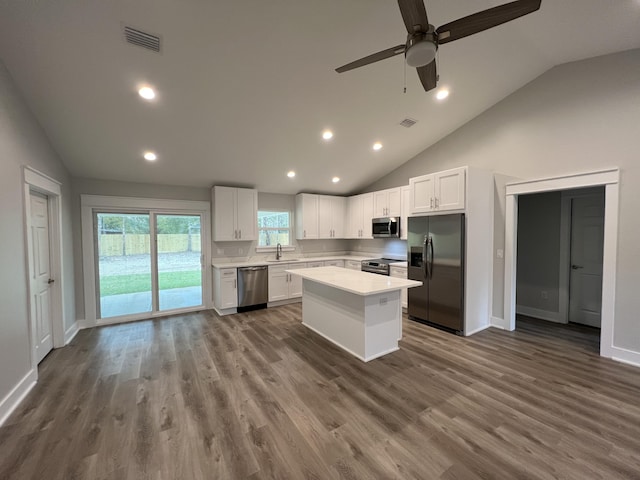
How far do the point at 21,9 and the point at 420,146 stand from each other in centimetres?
518

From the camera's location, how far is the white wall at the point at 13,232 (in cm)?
229

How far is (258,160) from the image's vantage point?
4.55 meters

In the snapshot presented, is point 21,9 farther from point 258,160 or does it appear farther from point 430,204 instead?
point 430,204

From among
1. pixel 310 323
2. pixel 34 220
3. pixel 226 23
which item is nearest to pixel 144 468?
pixel 310 323

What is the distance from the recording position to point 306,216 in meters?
6.09

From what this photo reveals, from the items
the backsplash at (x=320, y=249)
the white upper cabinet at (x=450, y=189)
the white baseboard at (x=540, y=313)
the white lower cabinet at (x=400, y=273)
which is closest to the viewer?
the white upper cabinet at (x=450, y=189)

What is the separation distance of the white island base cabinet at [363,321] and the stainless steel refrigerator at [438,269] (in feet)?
3.38

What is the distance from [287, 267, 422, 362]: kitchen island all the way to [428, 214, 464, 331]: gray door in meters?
1.01

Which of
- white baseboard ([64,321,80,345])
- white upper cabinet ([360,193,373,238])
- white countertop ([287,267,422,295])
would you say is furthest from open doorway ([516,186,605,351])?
white baseboard ([64,321,80,345])

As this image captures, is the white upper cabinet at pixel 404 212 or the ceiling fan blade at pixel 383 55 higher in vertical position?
the ceiling fan blade at pixel 383 55

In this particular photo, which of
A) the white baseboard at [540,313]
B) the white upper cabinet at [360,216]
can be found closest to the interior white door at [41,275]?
the white upper cabinet at [360,216]

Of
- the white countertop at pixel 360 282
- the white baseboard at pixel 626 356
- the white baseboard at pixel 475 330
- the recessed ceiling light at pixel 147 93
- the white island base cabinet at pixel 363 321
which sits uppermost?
the recessed ceiling light at pixel 147 93

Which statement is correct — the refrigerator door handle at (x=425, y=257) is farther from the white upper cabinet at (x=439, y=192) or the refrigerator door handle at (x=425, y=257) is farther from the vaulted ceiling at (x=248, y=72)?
the vaulted ceiling at (x=248, y=72)

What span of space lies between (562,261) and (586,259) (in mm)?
281
